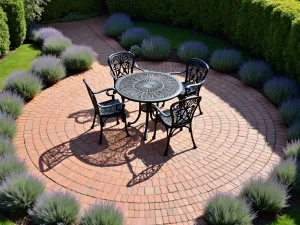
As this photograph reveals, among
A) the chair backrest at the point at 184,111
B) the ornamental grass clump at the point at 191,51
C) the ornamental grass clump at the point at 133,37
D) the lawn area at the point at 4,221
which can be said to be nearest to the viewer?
the lawn area at the point at 4,221

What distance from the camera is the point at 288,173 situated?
6211 mm

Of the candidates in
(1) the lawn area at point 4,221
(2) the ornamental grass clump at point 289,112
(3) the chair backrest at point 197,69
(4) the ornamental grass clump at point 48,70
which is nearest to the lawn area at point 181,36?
(3) the chair backrest at point 197,69

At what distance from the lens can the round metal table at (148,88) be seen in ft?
23.9

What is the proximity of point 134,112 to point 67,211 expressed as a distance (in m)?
3.72

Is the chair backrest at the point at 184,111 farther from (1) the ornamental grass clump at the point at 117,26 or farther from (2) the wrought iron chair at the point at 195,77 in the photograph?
(1) the ornamental grass clump at the point at 117,26

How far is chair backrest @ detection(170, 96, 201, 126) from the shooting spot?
6757mm

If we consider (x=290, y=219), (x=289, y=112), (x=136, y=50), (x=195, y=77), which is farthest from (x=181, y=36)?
(x=290, y=219)

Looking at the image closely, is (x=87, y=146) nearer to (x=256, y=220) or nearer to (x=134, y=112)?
(x=134, y=112)

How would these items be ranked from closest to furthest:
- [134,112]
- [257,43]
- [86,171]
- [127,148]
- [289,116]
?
1. [86,171]
2. [127,148]
3. [289,116]
4. [134,112]
5. [257,43]

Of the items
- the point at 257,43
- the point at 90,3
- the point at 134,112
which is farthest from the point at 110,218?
the point at 90,3

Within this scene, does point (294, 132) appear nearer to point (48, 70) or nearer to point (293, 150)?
point (293, 150)

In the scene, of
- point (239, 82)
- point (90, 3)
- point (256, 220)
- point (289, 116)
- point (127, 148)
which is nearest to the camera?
point (256, 220)

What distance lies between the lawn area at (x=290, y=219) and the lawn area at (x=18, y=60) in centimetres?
790

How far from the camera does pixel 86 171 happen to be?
679 centimetres
